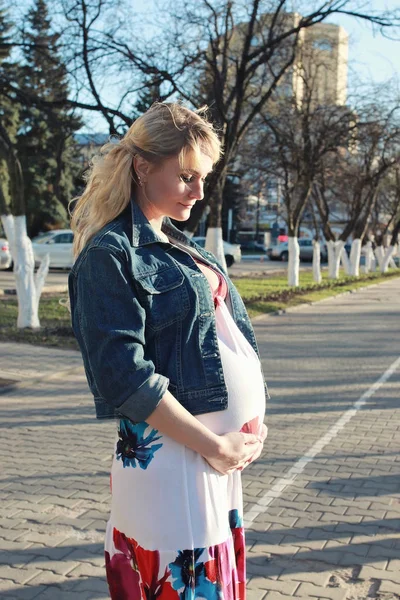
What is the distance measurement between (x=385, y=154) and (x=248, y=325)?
31.7 m

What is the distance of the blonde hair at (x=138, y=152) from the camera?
1959 mm

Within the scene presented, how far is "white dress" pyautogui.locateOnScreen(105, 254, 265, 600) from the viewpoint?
1.90 m

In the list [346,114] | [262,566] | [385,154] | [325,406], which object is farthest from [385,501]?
[385,154]

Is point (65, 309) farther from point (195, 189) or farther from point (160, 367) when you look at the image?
point (160, 367)

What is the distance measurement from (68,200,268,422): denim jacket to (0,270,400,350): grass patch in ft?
13.1

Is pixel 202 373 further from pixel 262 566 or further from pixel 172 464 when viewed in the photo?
pixel 262 566

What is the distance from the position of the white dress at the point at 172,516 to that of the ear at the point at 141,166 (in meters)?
0.49

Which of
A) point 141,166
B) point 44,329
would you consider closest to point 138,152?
point 141,166

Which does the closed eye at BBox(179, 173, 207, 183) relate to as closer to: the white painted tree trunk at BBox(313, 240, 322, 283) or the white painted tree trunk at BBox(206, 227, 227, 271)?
the white painted tree trunk at BBox(206, 227, 227, 271)

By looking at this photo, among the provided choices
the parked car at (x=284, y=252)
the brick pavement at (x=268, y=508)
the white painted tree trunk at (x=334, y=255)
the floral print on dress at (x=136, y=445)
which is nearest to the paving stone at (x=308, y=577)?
the brick pavement at (x=268, y=508)

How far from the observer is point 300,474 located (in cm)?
561

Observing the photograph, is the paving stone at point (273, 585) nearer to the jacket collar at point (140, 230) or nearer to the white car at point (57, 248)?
the jacket collar at point (140, 230)

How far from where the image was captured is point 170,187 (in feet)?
6.61

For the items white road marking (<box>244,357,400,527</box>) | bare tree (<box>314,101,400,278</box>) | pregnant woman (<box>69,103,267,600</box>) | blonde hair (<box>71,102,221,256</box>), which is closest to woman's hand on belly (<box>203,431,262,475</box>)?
pregnant woman (<box>69,103,267,600</box>)
